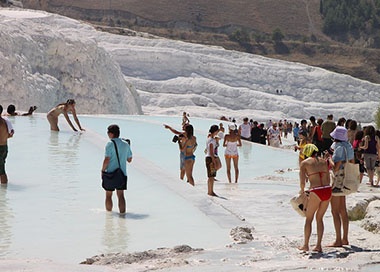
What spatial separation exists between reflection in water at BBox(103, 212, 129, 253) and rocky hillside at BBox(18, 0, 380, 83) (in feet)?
309

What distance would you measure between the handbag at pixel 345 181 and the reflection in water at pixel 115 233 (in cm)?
184

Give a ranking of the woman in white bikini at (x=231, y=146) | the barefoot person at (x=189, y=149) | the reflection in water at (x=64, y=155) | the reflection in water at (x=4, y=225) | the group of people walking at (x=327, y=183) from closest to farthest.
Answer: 1. the reflection in water at (x=4, y=225)
2. the group of people walking at (x=327, y=183)
3. the reflection in water at (x=64, y=155)
4. the barefoot person at (x=189, y=149)
5. the woman in white bikini at (x=231, y=146)

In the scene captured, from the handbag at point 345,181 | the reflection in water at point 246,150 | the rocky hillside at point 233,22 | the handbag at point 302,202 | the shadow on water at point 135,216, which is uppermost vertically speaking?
the rocky hillside at point 233,22

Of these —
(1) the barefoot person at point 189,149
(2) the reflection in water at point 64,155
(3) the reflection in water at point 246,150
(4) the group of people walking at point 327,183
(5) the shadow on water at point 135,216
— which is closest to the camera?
(4) the group of people walking at point 327,183

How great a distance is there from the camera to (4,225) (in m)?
8.41

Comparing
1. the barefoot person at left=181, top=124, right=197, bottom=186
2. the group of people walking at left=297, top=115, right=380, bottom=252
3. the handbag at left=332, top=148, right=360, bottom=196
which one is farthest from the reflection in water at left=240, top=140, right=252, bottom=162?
the handbag at left=332, top=148, right=360, bottom=196

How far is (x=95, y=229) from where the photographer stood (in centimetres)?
848

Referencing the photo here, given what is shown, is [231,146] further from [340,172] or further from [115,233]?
[340,172]

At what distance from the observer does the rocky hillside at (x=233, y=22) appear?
346 ft

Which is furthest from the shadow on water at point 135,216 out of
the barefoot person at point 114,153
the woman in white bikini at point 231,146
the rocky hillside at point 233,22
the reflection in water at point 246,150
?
the rocky hillside at point 233,22

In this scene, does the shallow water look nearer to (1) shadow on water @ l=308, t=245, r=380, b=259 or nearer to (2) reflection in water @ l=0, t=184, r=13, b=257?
(2) reflection in water @ l=0, t=184, r=13, b=257

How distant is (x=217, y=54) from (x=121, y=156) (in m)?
57.2

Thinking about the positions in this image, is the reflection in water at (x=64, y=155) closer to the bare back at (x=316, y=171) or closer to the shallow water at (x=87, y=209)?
the shallow water at (x=87, y=209)

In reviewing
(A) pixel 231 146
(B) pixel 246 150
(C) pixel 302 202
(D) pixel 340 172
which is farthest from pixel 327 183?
(B) pixel 246 150
